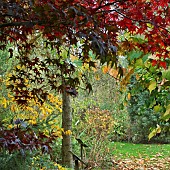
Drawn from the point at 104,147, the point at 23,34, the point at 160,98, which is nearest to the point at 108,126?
the point at 104,147

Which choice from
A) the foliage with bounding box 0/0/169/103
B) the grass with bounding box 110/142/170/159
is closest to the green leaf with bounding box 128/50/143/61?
the foliage with bounding box 0/0/169/103

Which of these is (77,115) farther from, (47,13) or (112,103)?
(47,13)

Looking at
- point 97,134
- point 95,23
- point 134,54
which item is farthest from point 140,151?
point 95,23

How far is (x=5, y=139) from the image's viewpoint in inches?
75.9

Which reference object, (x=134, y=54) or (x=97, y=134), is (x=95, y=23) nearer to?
(x=134, y=54)

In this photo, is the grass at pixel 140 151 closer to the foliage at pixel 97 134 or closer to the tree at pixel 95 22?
the foliage at pixel 97 134

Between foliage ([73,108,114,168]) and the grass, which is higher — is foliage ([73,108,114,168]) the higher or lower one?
the higher one

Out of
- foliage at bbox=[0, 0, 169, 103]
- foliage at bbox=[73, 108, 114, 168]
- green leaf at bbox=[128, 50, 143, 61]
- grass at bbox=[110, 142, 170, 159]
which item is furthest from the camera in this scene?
grass at bbox=[110, 142, 170, 159]

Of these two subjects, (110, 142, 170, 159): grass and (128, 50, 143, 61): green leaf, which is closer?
(128, 50, 143, 61): green leaf

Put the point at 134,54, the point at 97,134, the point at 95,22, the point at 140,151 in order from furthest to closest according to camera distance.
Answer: the point at 140,151 < the point at 97,134 < the point at 134,54 < the point at 95,22

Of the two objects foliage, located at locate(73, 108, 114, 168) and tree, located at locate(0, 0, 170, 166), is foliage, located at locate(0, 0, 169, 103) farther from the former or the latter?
foliage, located at locate(73, 108, 114, 168)

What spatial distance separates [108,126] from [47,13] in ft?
15.9

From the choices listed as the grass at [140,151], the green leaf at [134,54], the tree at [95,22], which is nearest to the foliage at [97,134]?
the grass at [140,151]

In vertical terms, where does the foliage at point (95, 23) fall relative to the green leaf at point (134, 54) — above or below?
above
